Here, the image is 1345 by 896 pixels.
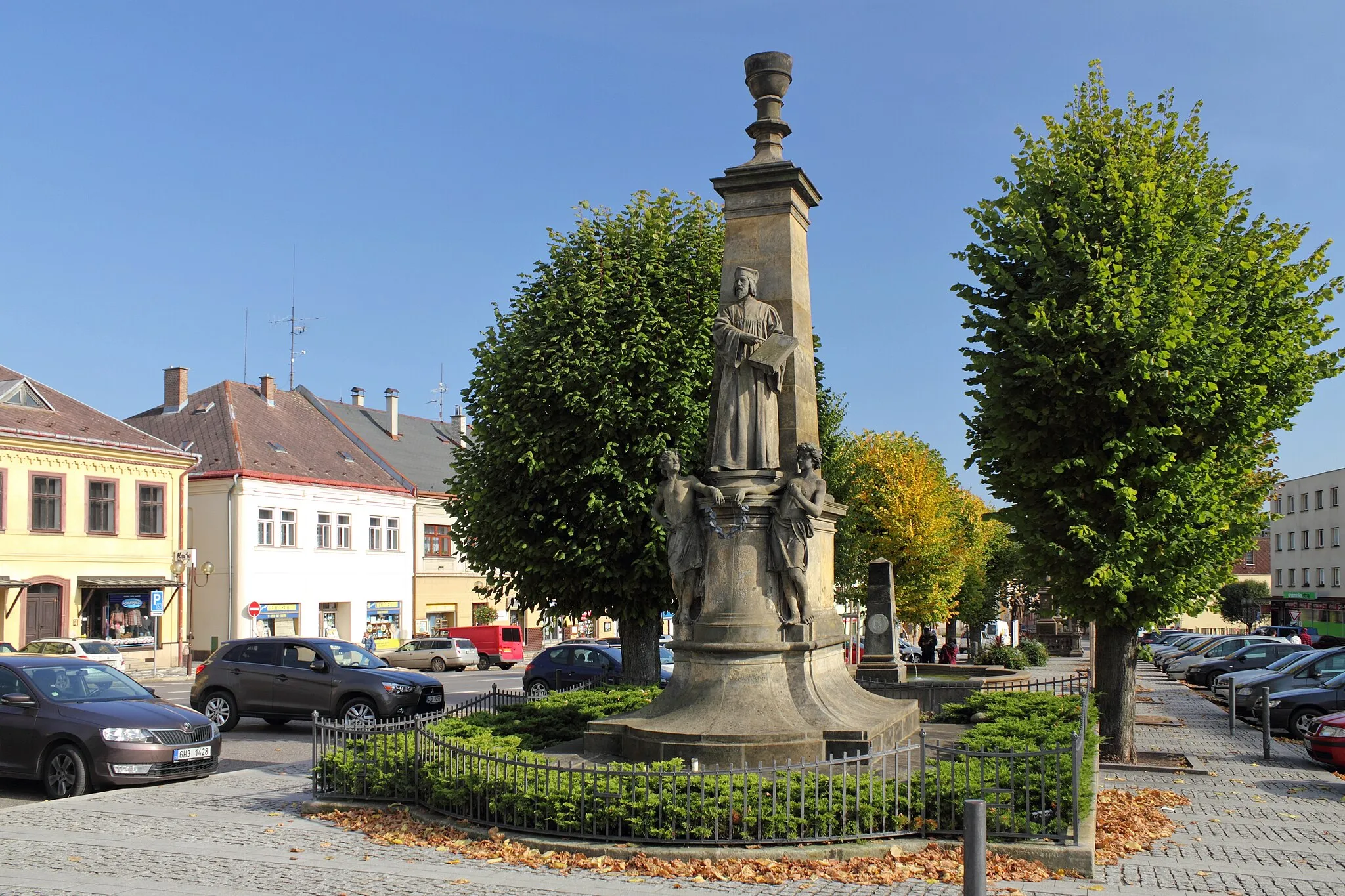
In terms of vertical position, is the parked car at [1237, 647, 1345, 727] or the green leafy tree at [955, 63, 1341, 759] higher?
the green leafy tree at [955, 63, 1341, 759]

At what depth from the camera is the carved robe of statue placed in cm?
1177

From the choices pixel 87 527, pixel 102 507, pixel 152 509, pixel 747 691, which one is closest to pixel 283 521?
pixel 152 509

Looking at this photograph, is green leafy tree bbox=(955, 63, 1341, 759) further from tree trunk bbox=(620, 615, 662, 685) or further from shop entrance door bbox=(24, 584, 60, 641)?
shop entrance door bbox=(24, 584, 60, 641)

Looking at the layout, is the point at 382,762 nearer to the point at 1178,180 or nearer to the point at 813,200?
the point at 813,200

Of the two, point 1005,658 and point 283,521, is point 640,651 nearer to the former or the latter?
point 1005,658

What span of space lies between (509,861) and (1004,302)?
37.6ft

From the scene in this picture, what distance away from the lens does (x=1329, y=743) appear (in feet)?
49.7

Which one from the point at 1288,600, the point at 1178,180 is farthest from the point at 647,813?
the point at 1288,600

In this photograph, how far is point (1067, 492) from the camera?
16.3 meters

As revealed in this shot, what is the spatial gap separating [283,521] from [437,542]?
9.86m

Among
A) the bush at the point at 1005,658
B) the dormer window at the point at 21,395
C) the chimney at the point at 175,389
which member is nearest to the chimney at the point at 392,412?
the chimney at the point at 175,389

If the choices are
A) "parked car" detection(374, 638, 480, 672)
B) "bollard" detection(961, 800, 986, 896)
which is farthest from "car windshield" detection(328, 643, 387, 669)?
"parked car" detection(374, 638, 480, 672)

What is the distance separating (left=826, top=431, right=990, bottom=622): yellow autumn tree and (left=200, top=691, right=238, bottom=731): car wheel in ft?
89.8

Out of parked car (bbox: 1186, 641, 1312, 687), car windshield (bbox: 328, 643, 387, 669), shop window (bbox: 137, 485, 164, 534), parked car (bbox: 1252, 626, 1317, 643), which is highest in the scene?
shop window (bbox: 137, 485, 164, 534)
